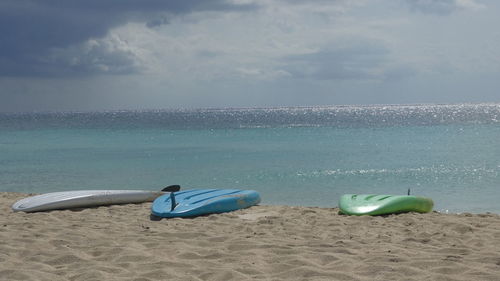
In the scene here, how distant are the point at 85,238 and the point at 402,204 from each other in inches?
159

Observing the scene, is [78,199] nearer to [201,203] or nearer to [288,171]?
[201,203]

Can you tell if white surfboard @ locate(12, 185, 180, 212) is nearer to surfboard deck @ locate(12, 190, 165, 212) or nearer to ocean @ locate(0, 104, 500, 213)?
surfboard deck @ locate(12, 190, 165, 212)

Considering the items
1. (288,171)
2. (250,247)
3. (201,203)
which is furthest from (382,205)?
(288,171)

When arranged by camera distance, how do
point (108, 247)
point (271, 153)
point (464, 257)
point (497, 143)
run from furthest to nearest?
point (497, 143) → point (271, 153) → point (108, 247) → point (464, 257)

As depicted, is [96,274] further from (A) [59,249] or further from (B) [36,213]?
(B) [36,213]

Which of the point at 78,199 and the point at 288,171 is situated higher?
the point at 78,199

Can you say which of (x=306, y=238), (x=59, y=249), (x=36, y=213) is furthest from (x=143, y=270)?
(x=36, y=213)

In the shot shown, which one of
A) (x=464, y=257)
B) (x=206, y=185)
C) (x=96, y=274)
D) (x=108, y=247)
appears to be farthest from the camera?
(x=206, y=185)

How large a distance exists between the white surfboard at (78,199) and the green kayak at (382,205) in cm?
296

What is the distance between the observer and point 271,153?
66.6 ft

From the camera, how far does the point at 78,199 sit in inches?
303

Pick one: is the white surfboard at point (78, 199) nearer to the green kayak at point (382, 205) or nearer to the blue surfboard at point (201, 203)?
the blue surfboard at point (201, 203)

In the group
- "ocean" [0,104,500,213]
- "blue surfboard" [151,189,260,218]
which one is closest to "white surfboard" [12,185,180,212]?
"blue surfboard" [151,189,260,218]

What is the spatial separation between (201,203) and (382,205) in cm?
229
